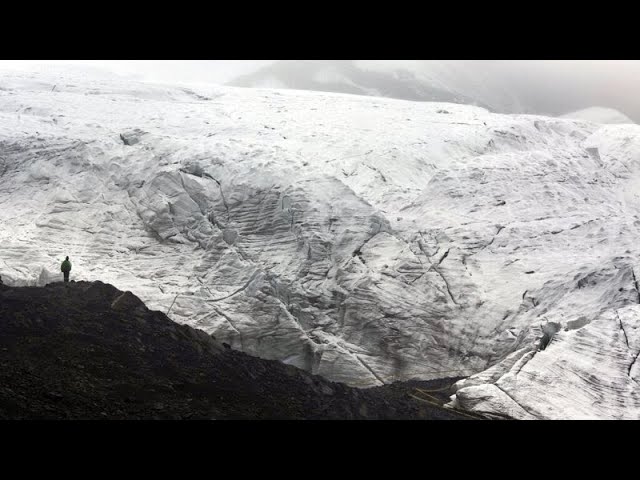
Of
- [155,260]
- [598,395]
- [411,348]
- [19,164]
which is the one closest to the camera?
[598,395]

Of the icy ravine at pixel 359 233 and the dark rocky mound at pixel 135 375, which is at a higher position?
the icy ravine at pixel 359 233

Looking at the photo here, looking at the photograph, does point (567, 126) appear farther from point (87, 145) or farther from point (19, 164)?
point (19, 164)

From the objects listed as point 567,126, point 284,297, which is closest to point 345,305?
point 284,297

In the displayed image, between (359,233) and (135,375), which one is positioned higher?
(359,233)

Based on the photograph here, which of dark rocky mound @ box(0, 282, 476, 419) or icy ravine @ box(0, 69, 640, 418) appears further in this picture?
icy ravine @ box(0, 69, 640, 418)

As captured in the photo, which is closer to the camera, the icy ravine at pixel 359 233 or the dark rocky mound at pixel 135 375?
the dark rocky mound at pixel 135 375
